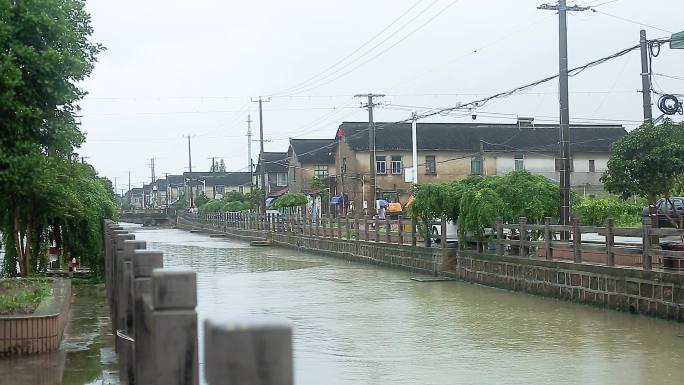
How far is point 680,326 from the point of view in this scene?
13.1 m

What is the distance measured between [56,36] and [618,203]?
82.1ft

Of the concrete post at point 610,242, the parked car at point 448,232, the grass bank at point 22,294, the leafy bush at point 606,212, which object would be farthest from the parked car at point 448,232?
the grass bank at point 22,294

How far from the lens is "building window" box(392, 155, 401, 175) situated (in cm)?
5603

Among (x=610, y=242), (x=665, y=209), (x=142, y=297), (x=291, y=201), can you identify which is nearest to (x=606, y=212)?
(x=665, y=209)

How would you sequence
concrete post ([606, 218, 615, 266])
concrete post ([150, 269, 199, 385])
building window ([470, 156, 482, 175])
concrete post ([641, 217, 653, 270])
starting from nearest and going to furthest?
concrete post ([150, 269, 199, 385]) → concrete post ([641, 217, 653, 270]) → concrete post ([606, 218, 615, 266]) → building window ([470, 156, 482, 175])

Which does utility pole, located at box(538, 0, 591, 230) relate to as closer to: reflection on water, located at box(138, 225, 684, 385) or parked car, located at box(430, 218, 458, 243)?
reflection on water, located at box(138, 225, 684, 385)

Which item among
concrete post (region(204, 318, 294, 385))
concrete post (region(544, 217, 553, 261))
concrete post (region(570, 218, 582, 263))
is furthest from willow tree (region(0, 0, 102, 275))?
concrete post (region(544, 217, 553, 261))

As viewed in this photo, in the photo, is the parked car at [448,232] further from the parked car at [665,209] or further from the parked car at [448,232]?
the parked car at [665,209]

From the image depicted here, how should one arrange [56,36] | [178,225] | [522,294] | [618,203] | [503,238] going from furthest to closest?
[178,225] < [618,203] < [503,238] < [522,294] < [56,36]

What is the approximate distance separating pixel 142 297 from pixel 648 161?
50.5 ft

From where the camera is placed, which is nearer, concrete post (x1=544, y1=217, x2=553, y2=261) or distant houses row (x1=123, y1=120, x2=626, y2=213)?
concrete post (x1=544, y1=217, x2=553, y2=261)

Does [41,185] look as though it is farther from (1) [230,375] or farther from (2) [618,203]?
(2) [618,203]

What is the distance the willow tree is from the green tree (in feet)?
38.7

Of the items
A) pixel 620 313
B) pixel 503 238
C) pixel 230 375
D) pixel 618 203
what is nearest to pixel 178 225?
pixel 618 203
